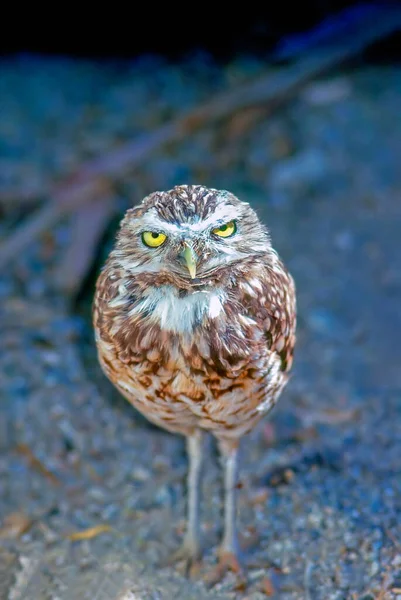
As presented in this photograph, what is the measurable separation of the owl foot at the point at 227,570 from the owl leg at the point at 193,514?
110mm

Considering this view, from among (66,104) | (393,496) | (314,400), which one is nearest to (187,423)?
(393,496)

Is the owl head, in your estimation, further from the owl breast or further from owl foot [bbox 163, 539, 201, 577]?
owl foot [bbox 163, 539, 201, 577]

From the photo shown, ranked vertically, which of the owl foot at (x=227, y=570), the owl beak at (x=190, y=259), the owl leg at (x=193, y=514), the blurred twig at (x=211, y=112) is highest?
the blurred twig at (x=211, y=112)

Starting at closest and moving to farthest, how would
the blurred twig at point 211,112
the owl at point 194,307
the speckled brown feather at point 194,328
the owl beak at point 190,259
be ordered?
the owl beak at point 190,259, the owl at point 194,307, the speckled brown feather at point 194,328, the blurred twig at point 211,112

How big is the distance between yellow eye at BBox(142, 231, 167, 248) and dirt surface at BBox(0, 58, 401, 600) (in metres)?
1.76

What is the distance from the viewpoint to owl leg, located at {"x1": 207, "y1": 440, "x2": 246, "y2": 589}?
3.99m

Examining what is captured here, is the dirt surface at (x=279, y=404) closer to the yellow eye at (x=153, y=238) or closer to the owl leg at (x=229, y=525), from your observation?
the owl leg at (x=229, y=525)

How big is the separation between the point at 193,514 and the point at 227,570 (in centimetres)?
32

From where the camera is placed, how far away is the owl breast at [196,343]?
3.10 m

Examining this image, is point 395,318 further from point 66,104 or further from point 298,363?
point 66,104

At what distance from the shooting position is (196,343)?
3104mm

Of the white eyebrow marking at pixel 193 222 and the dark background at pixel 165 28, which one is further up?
the dark background at pixel 165 28

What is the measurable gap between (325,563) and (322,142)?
14.3 ft

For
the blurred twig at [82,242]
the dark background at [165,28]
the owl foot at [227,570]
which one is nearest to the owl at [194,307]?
the owl foot at [227,570]
